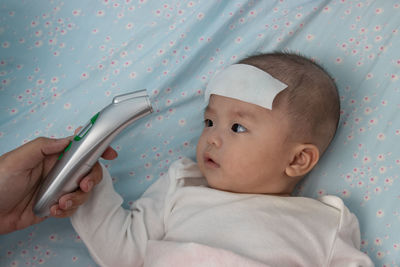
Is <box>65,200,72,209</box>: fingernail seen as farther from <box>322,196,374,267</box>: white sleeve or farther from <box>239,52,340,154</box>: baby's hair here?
<box>322,196,374,267</box>: white sleeve

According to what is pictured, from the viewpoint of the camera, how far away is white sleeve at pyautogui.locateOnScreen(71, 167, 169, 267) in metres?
1.28

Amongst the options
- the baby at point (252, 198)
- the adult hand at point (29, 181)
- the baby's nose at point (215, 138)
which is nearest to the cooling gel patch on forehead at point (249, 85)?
the baby at point (252, 198)

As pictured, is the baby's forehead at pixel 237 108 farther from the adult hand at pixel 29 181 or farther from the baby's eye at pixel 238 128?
the adult hand at pixel 29 181

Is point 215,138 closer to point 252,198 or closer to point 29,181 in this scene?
point 252,198

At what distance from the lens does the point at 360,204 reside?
1.41m

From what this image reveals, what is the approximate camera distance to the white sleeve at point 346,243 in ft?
4.11

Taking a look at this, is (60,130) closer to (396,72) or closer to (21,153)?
(21,153)

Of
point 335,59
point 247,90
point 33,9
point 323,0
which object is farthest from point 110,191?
point 323,0

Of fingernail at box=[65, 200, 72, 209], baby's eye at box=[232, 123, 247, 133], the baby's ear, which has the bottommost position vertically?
fingernail at box=[65, 200, 72, 209]

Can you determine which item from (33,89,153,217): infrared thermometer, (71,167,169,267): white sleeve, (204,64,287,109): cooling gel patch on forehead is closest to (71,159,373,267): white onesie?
(71,167,169,267): white sleeve

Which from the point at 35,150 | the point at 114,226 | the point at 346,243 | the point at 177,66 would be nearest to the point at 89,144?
the point at 35,150

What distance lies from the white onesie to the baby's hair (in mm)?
200

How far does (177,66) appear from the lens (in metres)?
1.58

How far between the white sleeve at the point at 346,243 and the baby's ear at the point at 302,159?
126mm
